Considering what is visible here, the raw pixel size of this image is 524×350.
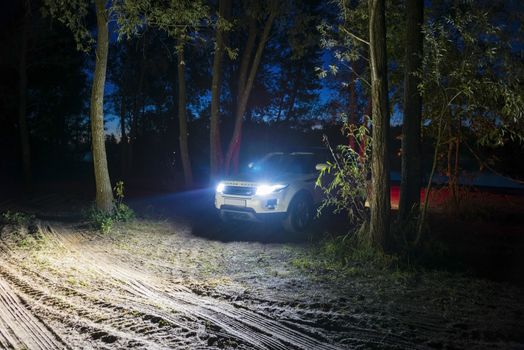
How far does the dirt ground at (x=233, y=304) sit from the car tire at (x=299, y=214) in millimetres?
1658

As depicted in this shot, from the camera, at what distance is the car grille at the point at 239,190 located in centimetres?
971

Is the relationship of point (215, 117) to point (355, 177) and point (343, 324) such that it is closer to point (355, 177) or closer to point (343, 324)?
point (355, 177)

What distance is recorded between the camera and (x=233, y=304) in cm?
550

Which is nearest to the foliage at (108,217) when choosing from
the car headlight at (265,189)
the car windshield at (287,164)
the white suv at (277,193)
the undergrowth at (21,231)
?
the undergrowth at (21,231)

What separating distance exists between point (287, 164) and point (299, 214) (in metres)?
1.40

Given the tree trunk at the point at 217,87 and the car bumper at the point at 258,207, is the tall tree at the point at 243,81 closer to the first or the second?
the tree trunk at the point at 217,87

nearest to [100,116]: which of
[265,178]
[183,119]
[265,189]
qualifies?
[265,178]

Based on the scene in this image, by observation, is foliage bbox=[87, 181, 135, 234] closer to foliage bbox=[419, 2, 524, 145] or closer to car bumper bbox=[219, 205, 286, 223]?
car bumper bbox=[219, 205, 286, 223]

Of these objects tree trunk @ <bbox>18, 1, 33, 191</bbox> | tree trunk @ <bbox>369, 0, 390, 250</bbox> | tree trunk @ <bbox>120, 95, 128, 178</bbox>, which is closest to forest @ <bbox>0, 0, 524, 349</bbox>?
tree trunk @ <bbox>369, 0, 390, 250</bbox>

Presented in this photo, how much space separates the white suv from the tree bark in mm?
2308

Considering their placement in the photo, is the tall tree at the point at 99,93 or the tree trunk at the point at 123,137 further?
the tree trunk at the point at 123,137

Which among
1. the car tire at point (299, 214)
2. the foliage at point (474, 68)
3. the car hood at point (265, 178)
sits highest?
the foliage at point (474, 68)

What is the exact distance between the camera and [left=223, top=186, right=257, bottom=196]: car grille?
31.9 feet

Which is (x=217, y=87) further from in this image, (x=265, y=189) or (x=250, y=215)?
(x=250, y=215)
